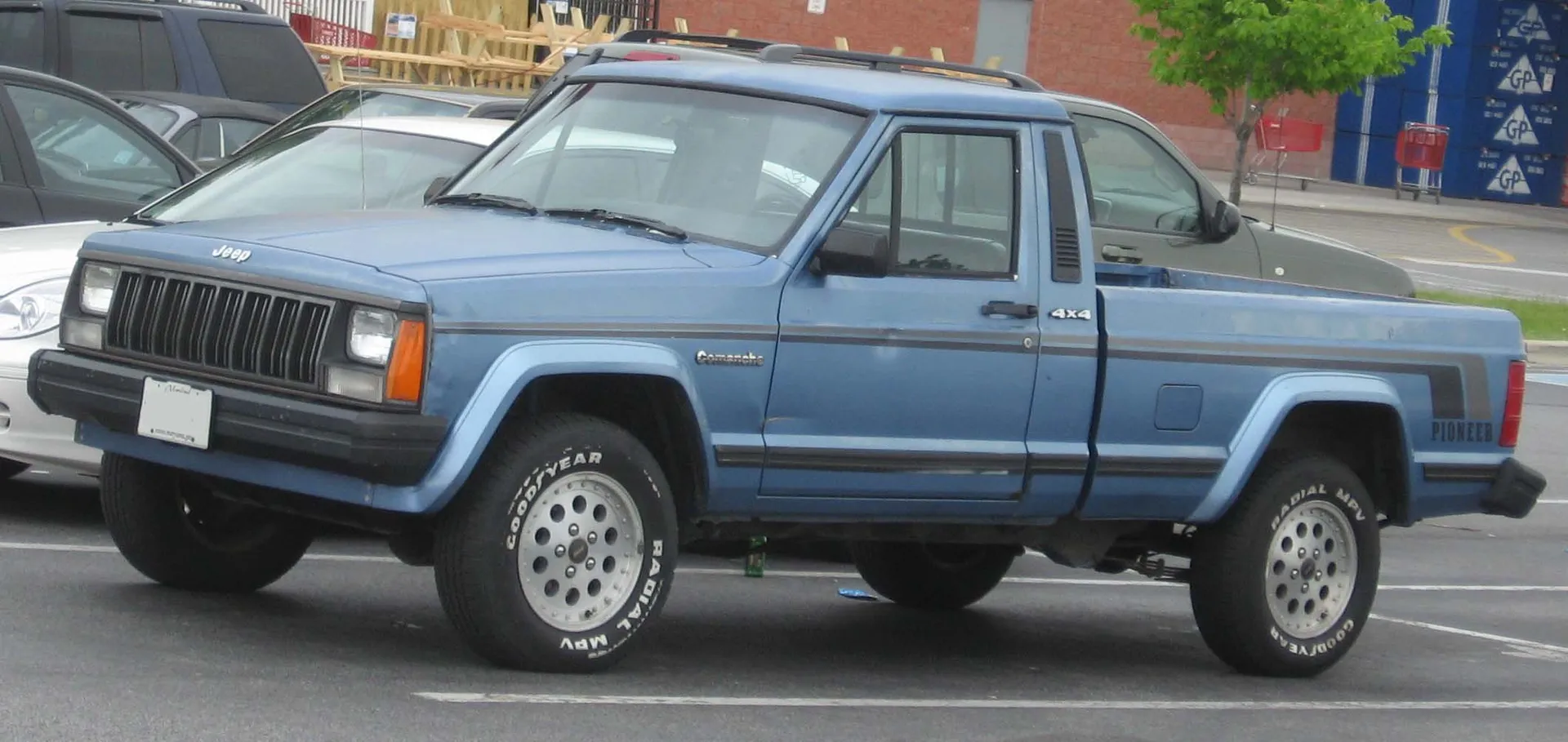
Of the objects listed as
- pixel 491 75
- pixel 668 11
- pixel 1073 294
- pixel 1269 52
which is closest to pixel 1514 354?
pixel 1073 294

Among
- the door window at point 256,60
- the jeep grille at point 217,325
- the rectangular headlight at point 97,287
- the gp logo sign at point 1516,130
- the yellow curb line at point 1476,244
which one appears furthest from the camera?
the gp logo sign at point 1516,130

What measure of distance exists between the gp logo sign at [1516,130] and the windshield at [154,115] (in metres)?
32.4

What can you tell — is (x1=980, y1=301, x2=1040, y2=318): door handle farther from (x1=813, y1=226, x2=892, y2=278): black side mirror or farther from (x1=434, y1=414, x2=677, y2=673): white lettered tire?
(x1=434, y1=414, x2=677, y2=673): white lettered tire

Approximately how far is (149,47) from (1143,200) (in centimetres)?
697

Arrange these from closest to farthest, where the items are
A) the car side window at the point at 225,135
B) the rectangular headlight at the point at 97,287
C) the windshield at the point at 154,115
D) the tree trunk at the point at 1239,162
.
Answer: the rectangular headlight at the point at 97,287
the windshield at the point at 154,115
the car side window at the point at 225,135
the tree trunk at the point at 1239,162

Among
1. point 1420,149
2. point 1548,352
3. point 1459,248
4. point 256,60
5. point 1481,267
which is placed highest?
point 1420,149

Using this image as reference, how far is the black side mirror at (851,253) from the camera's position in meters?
6.78

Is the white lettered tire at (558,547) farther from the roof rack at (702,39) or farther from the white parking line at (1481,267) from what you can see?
the white parking line at (1481,267)

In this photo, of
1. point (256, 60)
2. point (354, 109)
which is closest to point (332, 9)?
point (256, 60)

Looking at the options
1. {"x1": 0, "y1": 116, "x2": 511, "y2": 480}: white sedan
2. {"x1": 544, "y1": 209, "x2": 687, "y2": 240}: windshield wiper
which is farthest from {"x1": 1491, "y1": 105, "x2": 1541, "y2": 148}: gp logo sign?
{"x1": 544, "y1": 209, "x2": 687, "y2": 240}: windshield wiper

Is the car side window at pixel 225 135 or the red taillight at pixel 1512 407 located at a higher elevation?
the car side window at pixel 225 135

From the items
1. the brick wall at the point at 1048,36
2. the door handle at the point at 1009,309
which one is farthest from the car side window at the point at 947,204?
the brick wall at the point at 1048,36

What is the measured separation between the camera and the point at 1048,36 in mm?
40875

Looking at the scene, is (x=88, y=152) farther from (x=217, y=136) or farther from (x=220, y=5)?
(x=220, y=5)
